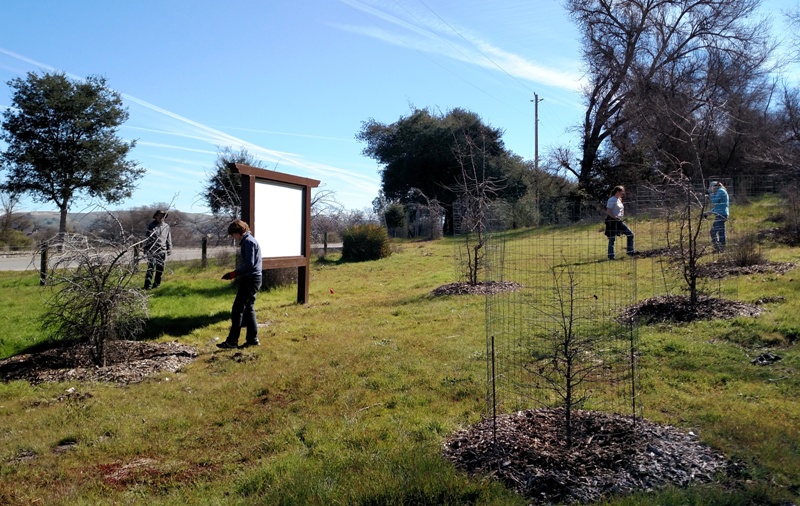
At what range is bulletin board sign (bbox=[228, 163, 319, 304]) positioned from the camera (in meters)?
9.07

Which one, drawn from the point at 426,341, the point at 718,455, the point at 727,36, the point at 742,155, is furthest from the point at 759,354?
the point at 742,155

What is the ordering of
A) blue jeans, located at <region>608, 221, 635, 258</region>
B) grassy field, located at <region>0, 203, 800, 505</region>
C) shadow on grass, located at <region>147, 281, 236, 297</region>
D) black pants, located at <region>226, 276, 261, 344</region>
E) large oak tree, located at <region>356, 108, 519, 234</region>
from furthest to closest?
large oak tree, located at <region>356, 108, 519, 234</region>, blue jeans, located at <region>608, 221, 635, 258</region>, shadow on grass, located at <region>147, 281, 236, 297</region>, black pants, located at <region>226, 276, 261, 344</region>, grassy field, located at <region>0, 203, 800, 505</region>

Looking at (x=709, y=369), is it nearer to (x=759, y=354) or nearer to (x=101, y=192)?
(x=759, y=354)

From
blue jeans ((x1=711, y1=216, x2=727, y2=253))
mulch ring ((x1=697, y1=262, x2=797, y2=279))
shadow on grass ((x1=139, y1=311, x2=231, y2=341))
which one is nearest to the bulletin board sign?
shadow on grass ((x1=139, y1=311, x2=231, y2=341))

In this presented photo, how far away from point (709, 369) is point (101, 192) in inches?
649

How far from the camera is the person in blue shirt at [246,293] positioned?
7348mm

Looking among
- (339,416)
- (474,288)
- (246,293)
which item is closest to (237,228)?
(246,293)

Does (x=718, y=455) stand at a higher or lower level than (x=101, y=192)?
lower

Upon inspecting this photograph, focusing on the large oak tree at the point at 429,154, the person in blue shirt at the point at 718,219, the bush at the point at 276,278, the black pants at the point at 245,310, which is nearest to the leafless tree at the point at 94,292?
the black pants at the point at 245,310

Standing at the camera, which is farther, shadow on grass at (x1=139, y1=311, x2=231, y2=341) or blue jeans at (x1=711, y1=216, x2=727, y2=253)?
blue jeans at (x1=711, y1=216, x2=727, y2=253)

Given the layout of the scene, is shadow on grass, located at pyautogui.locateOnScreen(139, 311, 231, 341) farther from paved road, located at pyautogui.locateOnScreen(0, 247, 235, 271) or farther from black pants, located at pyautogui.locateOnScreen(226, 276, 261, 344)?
paved road, located at pyautogui.locateOnScreen(0, 247, 235, 271)

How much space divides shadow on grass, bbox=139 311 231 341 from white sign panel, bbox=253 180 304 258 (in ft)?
4.51

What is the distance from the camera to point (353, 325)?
27.7ft

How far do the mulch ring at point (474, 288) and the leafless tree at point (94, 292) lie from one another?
216 inches
